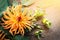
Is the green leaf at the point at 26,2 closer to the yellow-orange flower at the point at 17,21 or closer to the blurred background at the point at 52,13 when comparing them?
the blurred background at the point at 52,13

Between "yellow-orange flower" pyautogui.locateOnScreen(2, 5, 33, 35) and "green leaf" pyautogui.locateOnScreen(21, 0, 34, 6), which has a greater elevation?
"green leaf" pyautogui.locateOnScreen(21, 0, 34, 6)

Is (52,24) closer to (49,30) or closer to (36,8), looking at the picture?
(49,30)

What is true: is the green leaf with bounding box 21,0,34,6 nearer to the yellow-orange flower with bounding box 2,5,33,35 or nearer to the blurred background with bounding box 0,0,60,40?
the blurred background with bounding box 0,0,60,40

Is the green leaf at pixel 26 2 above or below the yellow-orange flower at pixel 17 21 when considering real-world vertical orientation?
above

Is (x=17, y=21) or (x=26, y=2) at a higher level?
(x=26, y=2)

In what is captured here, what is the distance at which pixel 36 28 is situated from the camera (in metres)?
1.11

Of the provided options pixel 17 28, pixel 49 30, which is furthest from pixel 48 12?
pixel 17 28

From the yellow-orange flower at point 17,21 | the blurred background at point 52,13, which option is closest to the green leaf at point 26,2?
the blurred background at point 52,13

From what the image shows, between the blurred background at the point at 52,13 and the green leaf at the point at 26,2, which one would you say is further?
the green leaf at the point at 26,2

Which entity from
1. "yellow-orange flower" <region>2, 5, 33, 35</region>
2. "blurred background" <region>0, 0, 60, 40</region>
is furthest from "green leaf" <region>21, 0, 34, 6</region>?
"yellow-orange flower" <region>2, 5, 33, 35</region>

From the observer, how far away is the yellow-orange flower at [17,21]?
106 centimetres

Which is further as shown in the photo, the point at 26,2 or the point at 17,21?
the point at 26,2

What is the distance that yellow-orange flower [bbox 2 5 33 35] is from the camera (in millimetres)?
1062

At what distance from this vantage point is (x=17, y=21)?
41.7 inches
